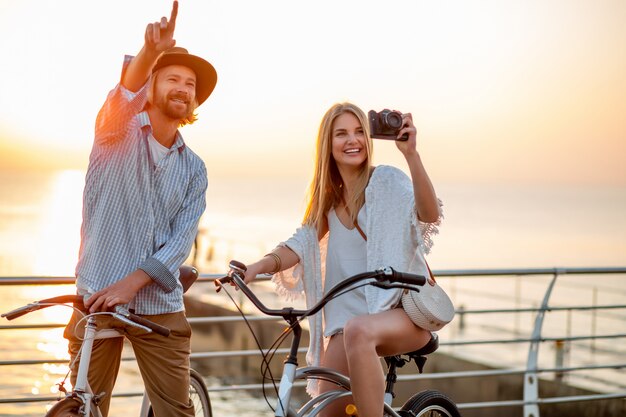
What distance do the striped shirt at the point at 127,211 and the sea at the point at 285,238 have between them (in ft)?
2.76

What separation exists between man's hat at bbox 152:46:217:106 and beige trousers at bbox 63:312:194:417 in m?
0.79

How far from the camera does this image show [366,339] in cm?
331

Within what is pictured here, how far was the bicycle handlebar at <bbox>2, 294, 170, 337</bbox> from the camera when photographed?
2.92 meters

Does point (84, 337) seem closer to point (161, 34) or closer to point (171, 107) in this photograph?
point (171, 107)

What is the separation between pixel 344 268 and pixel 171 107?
37.6 inches

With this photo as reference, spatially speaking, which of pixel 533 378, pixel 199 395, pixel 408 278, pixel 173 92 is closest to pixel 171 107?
pixel 173 92

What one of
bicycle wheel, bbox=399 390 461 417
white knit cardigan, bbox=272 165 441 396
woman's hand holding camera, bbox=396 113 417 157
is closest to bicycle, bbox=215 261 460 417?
bicycle wheel, bbox=399 390 461 417

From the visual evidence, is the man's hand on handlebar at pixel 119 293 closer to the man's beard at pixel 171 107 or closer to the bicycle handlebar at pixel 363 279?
the bicycle handlebar at pixel 363 279

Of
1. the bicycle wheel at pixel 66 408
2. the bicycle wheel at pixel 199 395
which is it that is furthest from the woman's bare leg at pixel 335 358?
the bicycle wheel at pixel 66 408

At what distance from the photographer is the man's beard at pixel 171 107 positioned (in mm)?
3188

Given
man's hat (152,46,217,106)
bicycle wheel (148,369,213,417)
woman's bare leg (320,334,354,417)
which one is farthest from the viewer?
bicycle wheel (148,369,213,417)

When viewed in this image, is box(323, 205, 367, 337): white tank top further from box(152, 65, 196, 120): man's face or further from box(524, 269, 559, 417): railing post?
box(524, 269, 559, 417): railing post

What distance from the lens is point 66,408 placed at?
9.41ft

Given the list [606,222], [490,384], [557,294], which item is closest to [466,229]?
[606,222]
